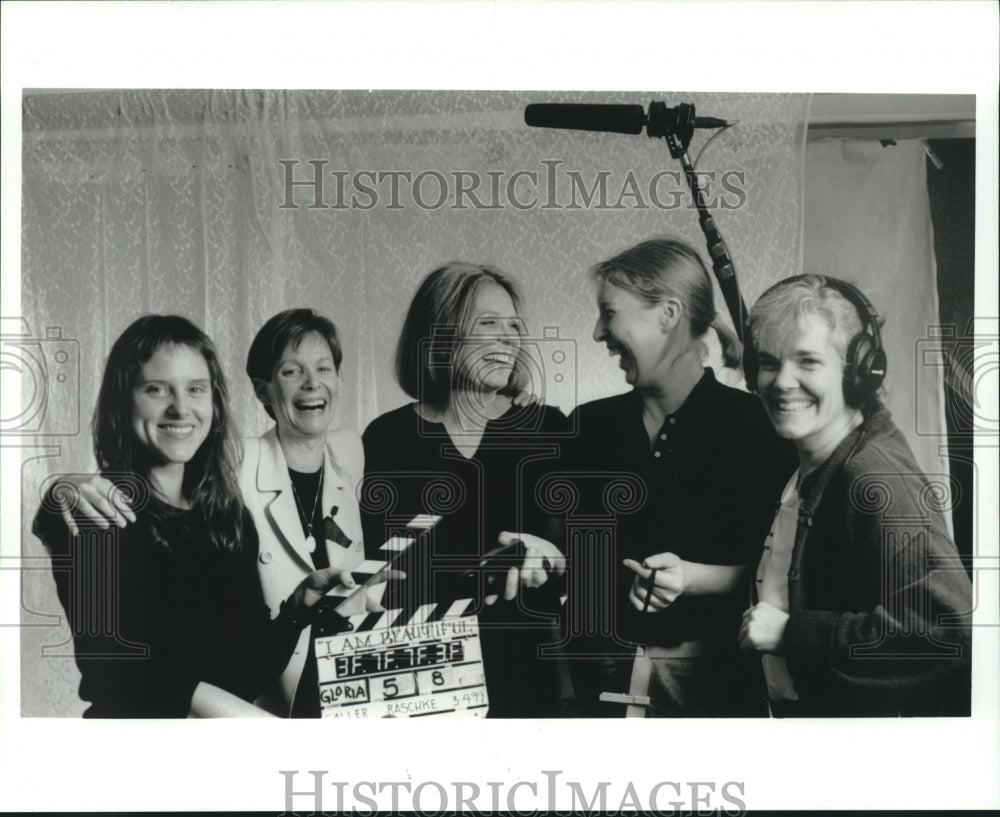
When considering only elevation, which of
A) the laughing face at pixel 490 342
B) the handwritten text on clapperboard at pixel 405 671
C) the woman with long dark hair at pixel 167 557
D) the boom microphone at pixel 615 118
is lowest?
the handwritten text on clapperboard at pixel 405 671

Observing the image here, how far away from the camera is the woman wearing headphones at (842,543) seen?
3646mm

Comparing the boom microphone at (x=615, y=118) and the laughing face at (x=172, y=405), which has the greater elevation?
the boom microphone at (x=615, y=118)

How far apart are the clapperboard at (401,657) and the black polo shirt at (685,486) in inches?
17.5

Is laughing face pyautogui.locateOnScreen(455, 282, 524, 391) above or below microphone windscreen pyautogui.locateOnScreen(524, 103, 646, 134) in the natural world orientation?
below

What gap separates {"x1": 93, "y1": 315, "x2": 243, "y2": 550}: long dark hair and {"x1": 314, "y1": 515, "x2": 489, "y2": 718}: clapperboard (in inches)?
15.6

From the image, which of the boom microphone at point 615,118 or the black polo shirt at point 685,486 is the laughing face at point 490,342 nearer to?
the black polo shirt at point 685,486

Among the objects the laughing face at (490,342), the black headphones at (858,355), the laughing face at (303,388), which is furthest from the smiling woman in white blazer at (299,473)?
the black headphones at (858,355)

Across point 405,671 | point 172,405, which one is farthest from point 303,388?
point 405,671

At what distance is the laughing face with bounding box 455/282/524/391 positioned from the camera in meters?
3.63

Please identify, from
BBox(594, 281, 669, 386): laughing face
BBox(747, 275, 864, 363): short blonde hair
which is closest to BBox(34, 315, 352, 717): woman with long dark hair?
BBox(594, 281, 669, 386): laughing face

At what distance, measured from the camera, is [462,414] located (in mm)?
3637

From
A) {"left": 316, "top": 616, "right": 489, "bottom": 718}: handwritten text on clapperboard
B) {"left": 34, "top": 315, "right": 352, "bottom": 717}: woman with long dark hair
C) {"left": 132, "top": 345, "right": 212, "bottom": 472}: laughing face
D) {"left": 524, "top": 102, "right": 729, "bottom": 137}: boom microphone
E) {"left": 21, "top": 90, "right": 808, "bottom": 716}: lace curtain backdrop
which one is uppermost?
{"left": 524, "top": 102, "right": 729, "bottom": 137}: boom microphone

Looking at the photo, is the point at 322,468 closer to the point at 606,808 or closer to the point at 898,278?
A: the point at 606,808

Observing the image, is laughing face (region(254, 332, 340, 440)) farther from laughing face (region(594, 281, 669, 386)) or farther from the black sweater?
laughing face (region(594, 281, 669, 386))
